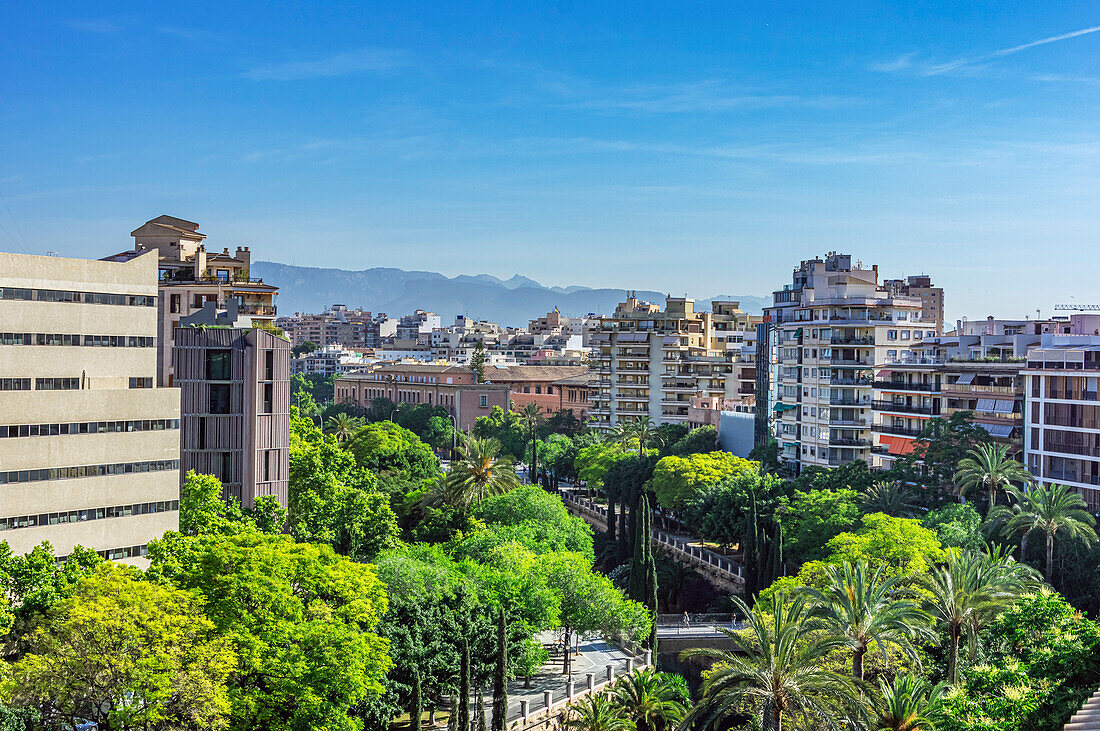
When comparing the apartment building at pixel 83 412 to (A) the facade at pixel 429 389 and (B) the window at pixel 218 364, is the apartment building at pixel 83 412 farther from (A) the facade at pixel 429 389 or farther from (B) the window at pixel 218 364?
(A) the facade at pixel 429 389

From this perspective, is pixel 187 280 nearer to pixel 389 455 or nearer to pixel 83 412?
pixel 389 455

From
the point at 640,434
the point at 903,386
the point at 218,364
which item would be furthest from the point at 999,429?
the point at 218,364

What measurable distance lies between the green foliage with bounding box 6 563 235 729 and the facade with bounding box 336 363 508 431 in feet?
328

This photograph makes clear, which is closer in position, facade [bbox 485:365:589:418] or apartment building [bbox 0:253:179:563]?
apartment building [bbox 0:253:179:563]

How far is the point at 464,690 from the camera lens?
38906 mm

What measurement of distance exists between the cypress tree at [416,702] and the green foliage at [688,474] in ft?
132

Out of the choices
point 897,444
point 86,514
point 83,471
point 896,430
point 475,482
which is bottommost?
point 475,482

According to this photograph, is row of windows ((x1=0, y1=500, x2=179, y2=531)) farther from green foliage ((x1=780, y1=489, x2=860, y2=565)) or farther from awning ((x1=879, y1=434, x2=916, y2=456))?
awning ((x1=879, y1=434, x2=916, y2=456))

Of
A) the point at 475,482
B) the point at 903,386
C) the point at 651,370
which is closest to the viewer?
the point at 475,482

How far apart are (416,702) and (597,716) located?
7029mm

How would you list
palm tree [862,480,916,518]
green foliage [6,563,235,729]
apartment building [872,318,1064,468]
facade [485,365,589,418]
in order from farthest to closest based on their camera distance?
facade [485,365,589,418]
apartment building [872,318,1064,468]
palm tree [862,480,916,518]
green foliage [6,563,235,729]

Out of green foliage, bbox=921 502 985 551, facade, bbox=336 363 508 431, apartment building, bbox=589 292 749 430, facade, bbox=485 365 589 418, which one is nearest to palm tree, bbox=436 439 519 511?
green foliage, bbox=921 502 985 551

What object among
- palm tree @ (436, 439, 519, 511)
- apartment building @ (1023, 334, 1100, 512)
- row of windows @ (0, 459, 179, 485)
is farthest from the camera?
palm tree @ (436, 439, 519, 511)

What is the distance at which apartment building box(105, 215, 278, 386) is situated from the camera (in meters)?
70.3
